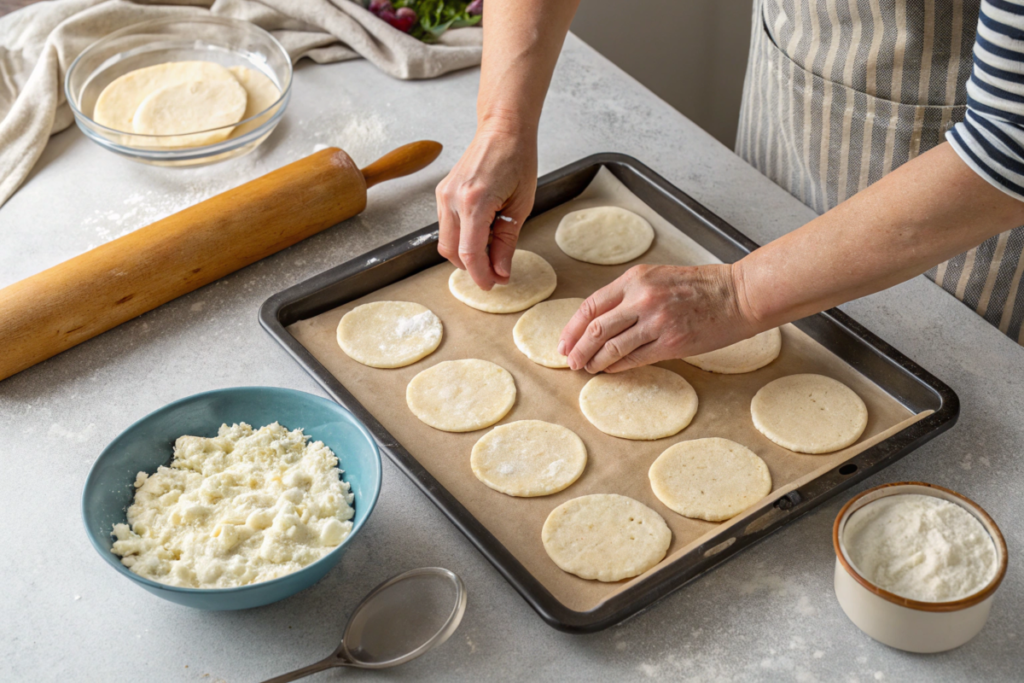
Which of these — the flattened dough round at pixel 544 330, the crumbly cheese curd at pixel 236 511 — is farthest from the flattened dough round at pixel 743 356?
the crumbly cheese curd at pixel 236 511

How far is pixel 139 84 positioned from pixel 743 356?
1617 millimetres

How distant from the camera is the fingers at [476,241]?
1580 mm

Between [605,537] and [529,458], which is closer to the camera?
[605,537]

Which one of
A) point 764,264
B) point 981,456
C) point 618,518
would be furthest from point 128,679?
point 981,456

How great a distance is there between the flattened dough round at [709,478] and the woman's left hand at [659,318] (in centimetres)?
17

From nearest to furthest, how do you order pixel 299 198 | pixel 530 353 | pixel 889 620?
1. pixel 889 620
2. pixel 530 353
3. pixel 299 198

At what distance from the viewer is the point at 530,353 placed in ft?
5.21

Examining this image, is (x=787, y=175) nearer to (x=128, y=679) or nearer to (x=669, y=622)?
(x=669, y=622)

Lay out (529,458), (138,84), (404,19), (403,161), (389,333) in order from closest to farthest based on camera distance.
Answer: (529,458) → (389,333) → (403,161) → (138,84) → (404,19)

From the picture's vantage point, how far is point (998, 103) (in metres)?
1.08

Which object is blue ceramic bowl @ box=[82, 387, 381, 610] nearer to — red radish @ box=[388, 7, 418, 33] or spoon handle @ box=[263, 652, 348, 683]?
spoon handle @ box=[263, 652, 348, 683]

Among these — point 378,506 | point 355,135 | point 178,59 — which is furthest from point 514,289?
point 178,59

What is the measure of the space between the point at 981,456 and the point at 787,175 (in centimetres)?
83

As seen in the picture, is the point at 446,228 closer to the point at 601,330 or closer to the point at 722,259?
the point at 601,330
